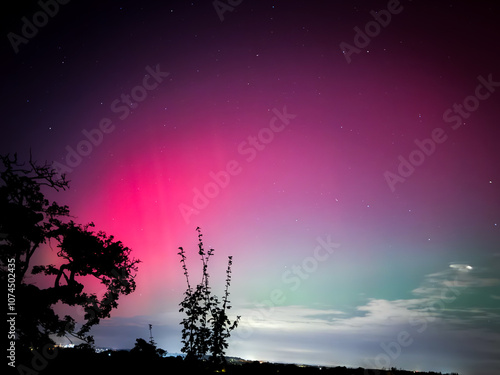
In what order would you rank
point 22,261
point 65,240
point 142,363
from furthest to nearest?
1. point 65,240
2. point 22,261
3. point 142,363

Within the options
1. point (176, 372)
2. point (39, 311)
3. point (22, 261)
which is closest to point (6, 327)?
point (39, 311)

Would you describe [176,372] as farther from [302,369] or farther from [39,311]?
[39,311]

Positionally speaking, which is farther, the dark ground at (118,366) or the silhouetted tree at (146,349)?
the silhouetted tree at (146,349)

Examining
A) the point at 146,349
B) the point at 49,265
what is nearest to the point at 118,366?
the point at 146,349

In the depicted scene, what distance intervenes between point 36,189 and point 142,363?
A: 28.7 ft

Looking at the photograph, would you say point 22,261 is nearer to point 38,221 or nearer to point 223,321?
point 38,221

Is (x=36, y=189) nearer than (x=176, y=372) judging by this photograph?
No

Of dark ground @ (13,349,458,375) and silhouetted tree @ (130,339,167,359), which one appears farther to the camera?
silhouetted tree @ (130,339,167,359)

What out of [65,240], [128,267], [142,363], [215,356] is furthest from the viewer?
[128,267]

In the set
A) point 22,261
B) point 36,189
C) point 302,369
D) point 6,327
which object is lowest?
point 302,369

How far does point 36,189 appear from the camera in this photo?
12.6 meters

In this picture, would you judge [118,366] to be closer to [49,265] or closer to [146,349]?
[146,349]

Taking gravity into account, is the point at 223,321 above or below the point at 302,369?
above

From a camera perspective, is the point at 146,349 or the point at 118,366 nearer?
the point at 118,366
